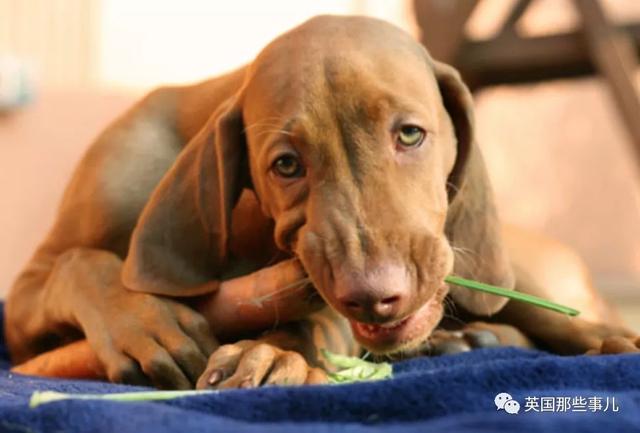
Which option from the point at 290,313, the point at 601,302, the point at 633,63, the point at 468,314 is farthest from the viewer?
the point at 633,63

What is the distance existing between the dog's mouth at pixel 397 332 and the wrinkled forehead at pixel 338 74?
0.32 metres

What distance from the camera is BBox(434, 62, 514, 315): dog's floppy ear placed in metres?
1.93

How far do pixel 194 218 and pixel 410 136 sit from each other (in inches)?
17.2

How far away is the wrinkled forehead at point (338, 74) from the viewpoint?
5.42 ft

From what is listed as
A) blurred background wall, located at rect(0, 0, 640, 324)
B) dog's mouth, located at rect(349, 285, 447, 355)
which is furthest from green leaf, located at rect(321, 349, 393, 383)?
blurred background wall, located at rect(0, 0, 640, 324)

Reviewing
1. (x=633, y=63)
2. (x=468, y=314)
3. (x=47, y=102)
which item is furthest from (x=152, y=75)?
(x=468, y=314)

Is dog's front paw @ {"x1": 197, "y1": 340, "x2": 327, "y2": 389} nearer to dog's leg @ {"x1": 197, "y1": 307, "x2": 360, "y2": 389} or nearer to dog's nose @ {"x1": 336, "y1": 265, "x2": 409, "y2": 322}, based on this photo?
dog's leg @ {"x1": 197, "y1": 307, "x2": 360, "y2": 389}

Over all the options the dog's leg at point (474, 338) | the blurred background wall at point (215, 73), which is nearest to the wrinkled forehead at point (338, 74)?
the dog's leg at point (474, 338)

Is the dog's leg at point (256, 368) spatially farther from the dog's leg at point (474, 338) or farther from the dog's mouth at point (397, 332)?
the dog's leg at point (474, 338)

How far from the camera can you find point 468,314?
2137 millimetres

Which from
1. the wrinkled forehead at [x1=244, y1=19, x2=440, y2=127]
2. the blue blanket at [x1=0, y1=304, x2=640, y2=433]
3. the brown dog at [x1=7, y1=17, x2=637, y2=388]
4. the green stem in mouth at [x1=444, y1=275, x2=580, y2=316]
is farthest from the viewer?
the green stem in mouth at [x1=444, y1=275, x2=580, y2=316]

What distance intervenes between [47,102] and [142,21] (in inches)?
18.4

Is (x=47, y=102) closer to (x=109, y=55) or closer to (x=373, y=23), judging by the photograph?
(x=109, y=55)

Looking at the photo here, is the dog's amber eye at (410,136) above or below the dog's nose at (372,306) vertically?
above
